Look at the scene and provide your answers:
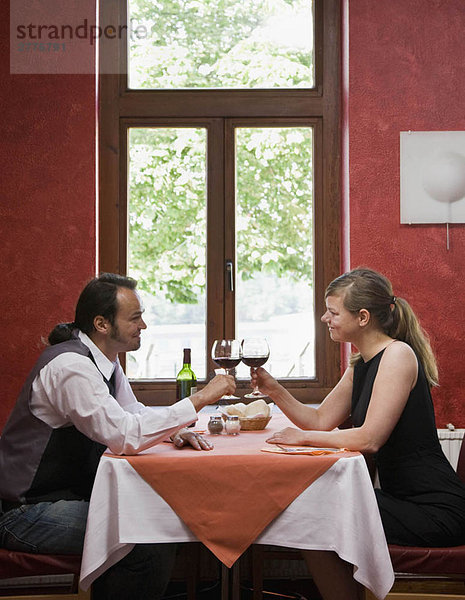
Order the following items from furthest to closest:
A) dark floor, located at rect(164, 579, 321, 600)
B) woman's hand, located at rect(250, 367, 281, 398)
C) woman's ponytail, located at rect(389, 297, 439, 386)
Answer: dark floor, located at rect(164, 579, 321, 600) < woman's hand, located at rect(250, 367, 281, 398) < woman's ponytail, located at rect(389, 297, 439, 386)

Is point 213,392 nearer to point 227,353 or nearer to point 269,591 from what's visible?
point 227,353

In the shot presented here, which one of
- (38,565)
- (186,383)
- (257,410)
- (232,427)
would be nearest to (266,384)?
(257,410)

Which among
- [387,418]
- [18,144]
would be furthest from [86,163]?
[387,418]

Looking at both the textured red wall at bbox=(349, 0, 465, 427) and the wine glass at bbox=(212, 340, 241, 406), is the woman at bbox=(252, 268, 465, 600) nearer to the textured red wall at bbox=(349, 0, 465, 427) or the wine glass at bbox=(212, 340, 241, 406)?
the wine glass at bbox=(212, 340, 241, 406)

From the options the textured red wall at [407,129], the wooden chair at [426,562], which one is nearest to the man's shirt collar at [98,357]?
the wooden chair at [426,562]

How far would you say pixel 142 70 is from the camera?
3.87 m

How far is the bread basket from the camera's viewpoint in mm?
2410

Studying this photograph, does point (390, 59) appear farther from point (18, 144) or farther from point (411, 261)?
point (18, 144)

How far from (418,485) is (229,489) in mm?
651

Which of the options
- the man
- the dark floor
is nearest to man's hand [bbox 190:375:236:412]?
the man

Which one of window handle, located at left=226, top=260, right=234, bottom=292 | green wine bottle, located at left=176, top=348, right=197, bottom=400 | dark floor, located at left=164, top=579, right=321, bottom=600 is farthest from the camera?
window handle, located at left=226, top=260, right=234, bottom=292

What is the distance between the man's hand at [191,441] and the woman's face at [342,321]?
2.04 feet

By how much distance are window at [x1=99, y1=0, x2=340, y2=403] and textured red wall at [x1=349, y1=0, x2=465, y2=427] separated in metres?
0.24

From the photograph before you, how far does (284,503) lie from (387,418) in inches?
18.4
